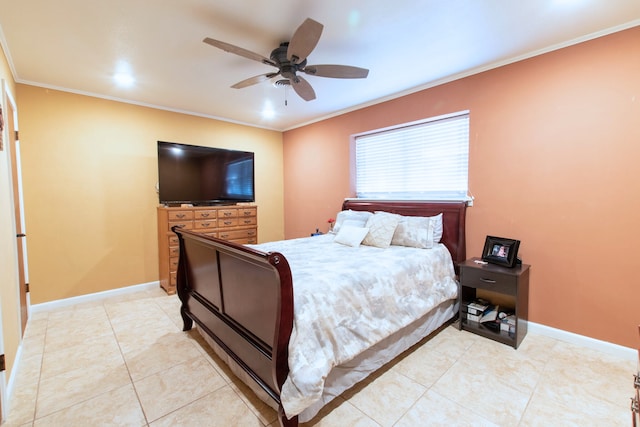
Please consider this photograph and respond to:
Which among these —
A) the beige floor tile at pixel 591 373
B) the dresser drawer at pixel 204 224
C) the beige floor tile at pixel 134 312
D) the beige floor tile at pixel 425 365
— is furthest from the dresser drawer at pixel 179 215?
the beige floor tile at pixel 591 373

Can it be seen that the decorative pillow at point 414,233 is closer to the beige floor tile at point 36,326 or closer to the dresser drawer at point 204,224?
the dresser drawer at point 204,224

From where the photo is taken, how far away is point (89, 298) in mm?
3566

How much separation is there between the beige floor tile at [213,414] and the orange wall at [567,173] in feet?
8.56

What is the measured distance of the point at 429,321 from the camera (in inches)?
101

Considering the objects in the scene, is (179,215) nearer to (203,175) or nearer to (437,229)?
(203,175)

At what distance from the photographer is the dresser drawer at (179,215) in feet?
12.3

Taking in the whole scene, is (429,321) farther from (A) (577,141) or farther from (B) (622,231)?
(A) (577,141)

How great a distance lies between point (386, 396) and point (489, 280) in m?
1.43

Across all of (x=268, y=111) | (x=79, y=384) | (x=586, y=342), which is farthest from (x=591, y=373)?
(x=268, y=111)

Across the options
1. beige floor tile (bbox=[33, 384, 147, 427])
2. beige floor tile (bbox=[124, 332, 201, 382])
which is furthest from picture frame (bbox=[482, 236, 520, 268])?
beige floor tile (bbox=[33, 384, 147, 427])

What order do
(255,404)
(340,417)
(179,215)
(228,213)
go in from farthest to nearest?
(228,213)
(179,215)
(255,404)
(340,417)

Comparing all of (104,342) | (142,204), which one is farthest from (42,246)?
(104,342)

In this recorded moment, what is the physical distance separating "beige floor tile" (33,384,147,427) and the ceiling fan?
2390mm

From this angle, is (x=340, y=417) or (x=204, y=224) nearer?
(x=340, y=417)
